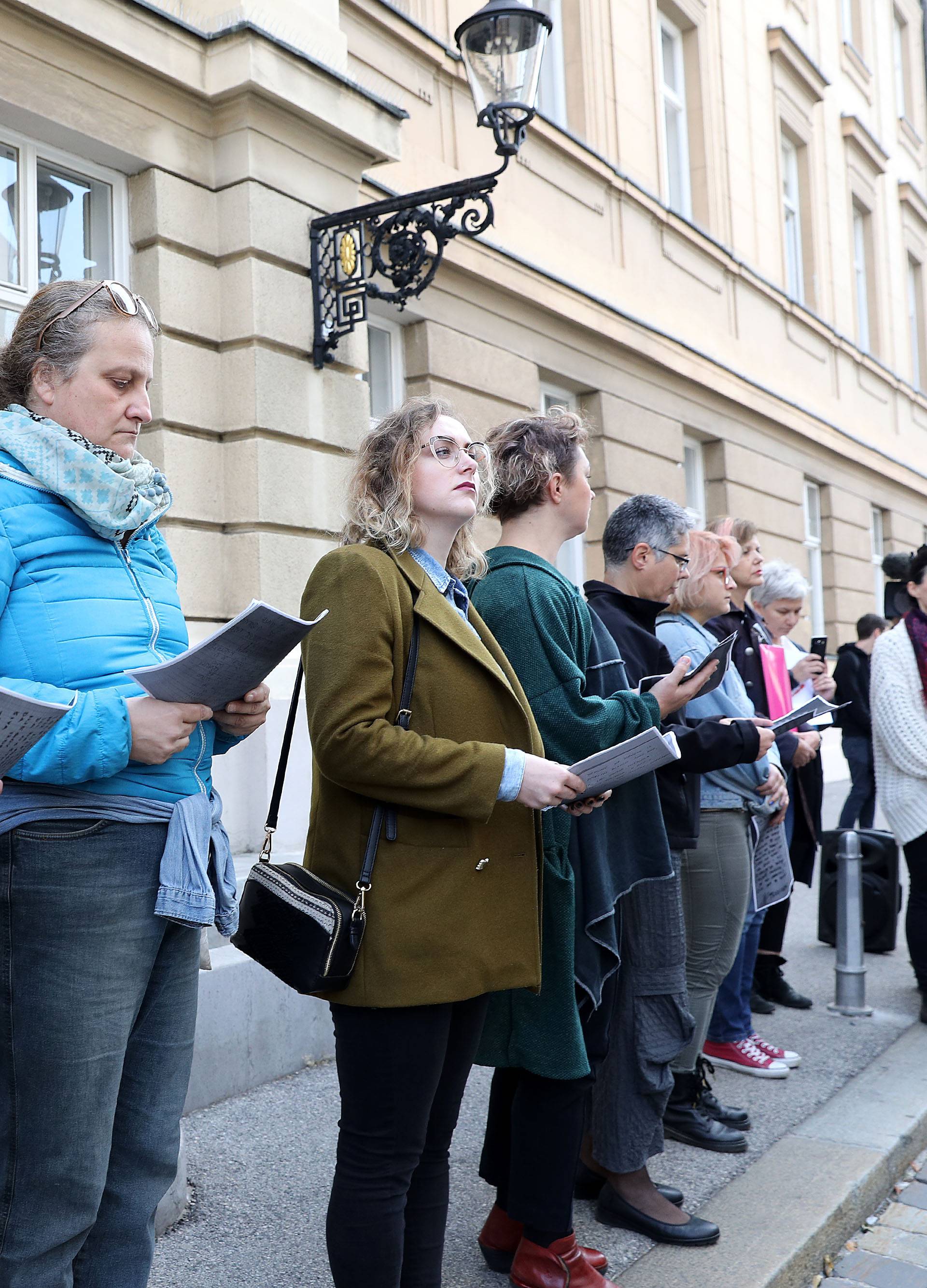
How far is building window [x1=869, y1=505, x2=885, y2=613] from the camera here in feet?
48.2

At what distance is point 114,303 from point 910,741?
13.6 ft

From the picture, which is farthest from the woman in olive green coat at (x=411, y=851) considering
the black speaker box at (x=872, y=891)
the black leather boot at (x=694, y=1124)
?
the black speaker box at (x=872, y=891)

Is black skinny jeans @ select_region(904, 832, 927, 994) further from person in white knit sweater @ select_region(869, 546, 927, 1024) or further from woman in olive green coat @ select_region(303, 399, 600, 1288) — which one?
woman in olive green coat @ select_region(303, 399, 600, 1288)

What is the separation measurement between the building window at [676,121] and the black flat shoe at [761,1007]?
Answer: 790cm

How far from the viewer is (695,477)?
11.1 m

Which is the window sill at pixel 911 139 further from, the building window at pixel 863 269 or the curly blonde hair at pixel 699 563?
the curly blonde hair at pixel 699 563

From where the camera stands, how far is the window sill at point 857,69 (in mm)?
14695

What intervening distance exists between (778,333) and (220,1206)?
11.0 meters

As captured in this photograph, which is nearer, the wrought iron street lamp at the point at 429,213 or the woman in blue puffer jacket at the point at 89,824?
the woman in blue puffer jacket at the point at 89,824

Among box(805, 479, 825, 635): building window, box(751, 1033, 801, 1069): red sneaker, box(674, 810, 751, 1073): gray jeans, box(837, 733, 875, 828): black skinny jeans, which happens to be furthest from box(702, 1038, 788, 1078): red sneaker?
box(805, 479, 825, 635): building window

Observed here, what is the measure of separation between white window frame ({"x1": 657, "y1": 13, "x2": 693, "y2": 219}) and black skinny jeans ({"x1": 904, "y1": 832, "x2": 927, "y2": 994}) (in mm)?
7421

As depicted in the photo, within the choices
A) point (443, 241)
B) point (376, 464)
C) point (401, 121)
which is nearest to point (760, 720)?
point (376, 464)

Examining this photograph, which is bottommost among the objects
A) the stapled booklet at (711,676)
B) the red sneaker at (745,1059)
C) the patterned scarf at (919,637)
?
the red sneaker at (745,1059)

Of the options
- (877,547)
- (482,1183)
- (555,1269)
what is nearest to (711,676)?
(555,1269)
